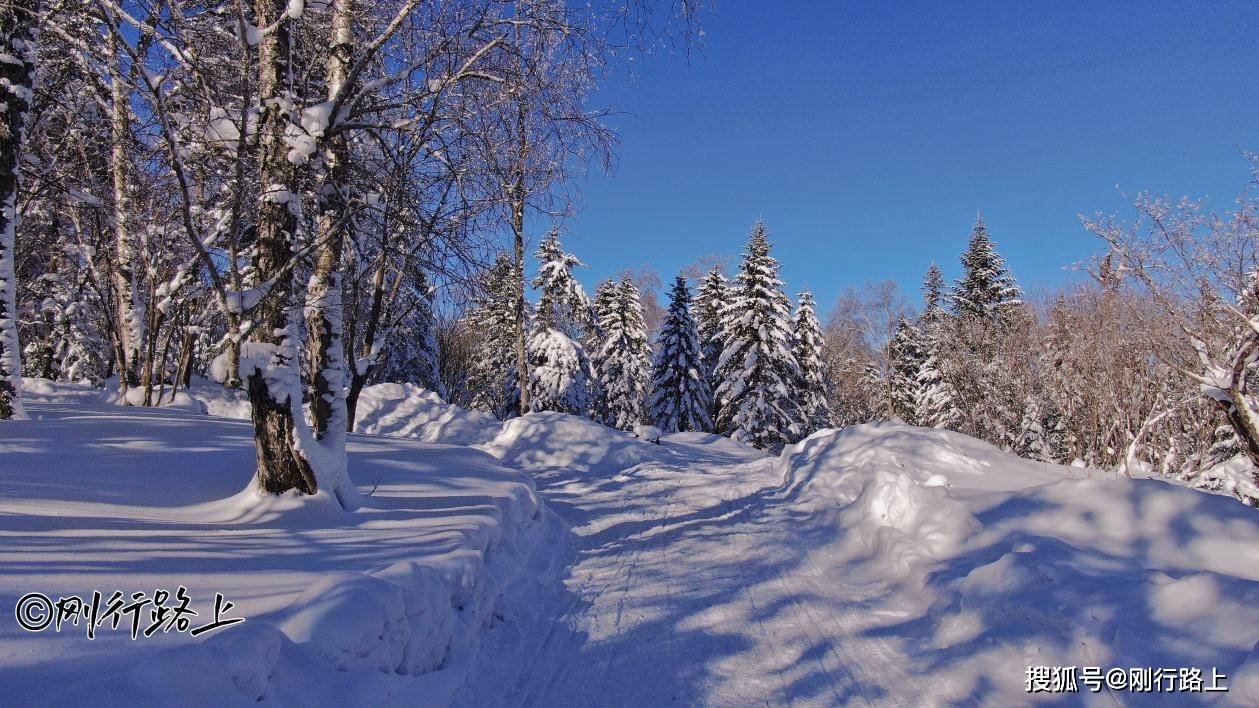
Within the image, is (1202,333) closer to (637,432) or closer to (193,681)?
(193,681)

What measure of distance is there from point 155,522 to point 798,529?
23.6 feet

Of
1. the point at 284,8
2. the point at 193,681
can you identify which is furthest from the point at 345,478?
the point at 284,8

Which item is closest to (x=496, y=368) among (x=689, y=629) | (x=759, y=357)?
(x=759, y=357)

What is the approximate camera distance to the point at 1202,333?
8844 millimetres

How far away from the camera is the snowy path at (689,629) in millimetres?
3871

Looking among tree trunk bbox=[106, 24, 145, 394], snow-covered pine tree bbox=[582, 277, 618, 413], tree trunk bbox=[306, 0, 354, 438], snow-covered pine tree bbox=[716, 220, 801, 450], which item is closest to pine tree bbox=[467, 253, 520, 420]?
snow-covered pine tree bbox=[582, 277, 618, 413]

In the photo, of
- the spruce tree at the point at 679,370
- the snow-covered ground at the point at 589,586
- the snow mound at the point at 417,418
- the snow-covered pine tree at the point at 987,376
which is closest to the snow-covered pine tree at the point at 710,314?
the spruce tree at the point at 679,370

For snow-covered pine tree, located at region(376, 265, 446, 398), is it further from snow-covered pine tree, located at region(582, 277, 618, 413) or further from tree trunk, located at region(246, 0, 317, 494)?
tree trunk, located at region(246, 0, 317, 494)

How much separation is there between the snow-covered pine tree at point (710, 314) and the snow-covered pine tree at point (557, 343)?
8748 mm

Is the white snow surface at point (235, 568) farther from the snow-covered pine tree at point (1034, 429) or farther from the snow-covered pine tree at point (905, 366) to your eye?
the snow-covered pine tree at point (905, 366)

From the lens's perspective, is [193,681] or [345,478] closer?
[193,681]

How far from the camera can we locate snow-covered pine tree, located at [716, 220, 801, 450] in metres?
28.5

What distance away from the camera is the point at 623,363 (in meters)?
33.2

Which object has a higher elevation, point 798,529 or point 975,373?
point 975,373
